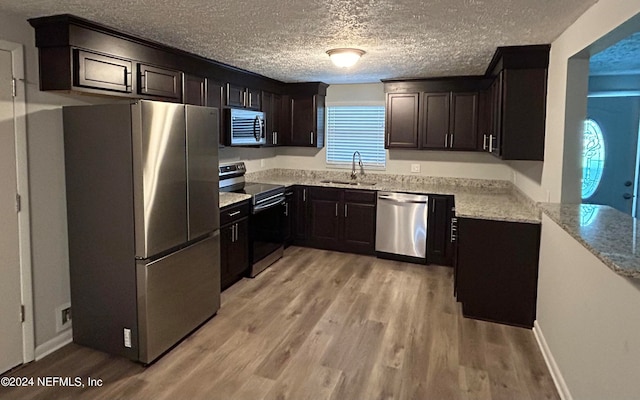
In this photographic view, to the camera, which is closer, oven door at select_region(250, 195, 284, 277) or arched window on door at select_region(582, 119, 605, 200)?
oven door at select_region(250, 195, 284, 277)

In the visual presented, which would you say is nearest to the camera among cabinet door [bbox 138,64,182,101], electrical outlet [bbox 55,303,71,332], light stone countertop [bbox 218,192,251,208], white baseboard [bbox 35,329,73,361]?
white baseboard [bbox 35,329,73,361]

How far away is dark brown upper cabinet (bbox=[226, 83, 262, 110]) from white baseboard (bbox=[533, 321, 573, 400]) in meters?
3.59

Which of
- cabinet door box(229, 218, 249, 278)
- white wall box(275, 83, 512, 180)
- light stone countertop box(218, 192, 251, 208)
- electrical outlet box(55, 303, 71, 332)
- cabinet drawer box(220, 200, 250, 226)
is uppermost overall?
white wall box(275, 83, 512, 180)

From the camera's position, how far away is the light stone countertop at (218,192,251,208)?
12.7 ft

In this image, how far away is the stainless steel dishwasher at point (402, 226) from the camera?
4961 mm

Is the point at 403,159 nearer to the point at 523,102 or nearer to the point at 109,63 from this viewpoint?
the point at 523,102

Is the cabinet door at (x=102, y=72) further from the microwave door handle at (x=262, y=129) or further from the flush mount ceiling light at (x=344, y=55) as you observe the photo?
the microwave door handle at (x=262, y=129)

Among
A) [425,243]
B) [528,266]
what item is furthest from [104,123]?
[425,243]

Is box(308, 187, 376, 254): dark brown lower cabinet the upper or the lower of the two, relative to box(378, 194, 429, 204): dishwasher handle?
lower

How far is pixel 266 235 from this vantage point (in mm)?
4793

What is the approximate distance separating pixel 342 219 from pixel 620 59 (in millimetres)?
3376

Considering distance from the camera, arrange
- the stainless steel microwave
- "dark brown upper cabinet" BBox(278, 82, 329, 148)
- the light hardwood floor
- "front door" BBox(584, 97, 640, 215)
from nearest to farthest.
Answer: the light hardwood floor
the stainless steel microwave
"front door" BBox(584, 97, 640, 215)
"dark brown upper cabinet" BBox(278, 82, 329, 148)

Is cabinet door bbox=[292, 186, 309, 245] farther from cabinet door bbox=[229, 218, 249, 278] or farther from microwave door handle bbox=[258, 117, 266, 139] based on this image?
cabinet door bbox=[229, 218, 249, 278]

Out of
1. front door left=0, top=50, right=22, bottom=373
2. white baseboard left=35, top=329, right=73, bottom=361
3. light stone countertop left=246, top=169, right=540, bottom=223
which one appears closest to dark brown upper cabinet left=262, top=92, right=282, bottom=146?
light stone countertop left=246, top=169, right=540, bottom=223
